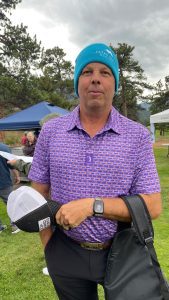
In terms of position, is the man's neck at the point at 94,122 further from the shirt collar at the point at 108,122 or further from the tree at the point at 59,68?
the tree at the point at 59,68

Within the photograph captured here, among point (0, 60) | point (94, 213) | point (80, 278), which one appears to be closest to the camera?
point (94, 213)

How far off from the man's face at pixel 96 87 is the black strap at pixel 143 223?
42 centimetres

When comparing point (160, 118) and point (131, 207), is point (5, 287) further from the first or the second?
point (160, 118)

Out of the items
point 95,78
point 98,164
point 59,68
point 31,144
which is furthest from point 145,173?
point 59,68

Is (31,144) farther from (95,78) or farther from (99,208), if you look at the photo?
(99,208)

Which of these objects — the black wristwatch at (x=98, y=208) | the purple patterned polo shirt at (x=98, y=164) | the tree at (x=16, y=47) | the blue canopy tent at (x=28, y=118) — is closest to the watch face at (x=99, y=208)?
the black wristwatch at (x=98, y=208)

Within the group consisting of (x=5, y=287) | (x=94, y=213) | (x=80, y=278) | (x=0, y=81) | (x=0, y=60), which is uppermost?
(x=0, y=60)

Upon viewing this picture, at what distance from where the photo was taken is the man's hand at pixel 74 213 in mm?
1216

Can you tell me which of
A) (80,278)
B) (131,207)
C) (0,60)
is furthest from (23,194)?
(0,60)

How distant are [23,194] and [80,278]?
0.52 meters

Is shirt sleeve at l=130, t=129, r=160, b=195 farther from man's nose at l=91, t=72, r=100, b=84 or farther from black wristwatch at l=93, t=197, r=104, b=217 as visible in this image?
man's nose at l=91, t=72, r=100, b=84

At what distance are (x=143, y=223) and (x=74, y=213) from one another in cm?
27

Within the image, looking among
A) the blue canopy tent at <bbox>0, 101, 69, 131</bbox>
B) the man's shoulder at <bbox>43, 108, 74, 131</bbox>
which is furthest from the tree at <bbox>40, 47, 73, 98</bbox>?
the man's shoulder at <bbox>43, 108, 74, 131</bbox>

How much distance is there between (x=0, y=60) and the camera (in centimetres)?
2319
